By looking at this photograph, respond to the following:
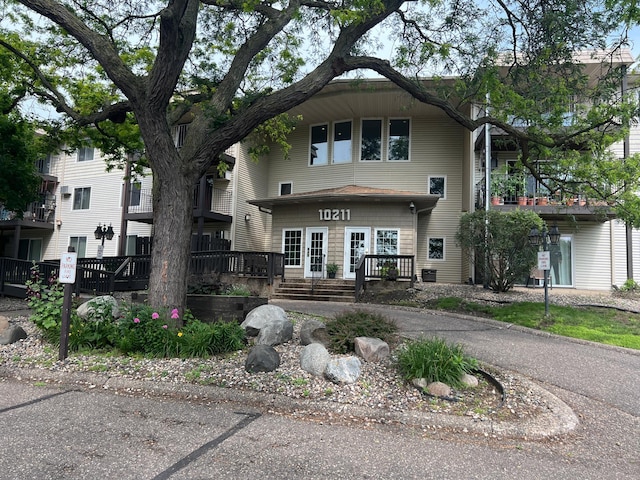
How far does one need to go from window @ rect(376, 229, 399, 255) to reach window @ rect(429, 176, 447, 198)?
3490 mm

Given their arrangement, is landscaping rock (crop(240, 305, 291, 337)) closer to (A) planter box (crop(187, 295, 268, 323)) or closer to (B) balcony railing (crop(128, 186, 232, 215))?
(A) planter box (crop(187, 295, 268, 323))

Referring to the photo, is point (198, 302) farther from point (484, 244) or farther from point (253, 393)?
point (484, 244)

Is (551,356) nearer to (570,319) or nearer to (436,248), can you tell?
(570,319)

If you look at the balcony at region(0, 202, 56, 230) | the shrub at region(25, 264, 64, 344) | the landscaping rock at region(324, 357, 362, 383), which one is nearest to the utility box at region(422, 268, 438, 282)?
the landscaping rock at region(324, 357, 362, 383)

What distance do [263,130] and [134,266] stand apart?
254 inches

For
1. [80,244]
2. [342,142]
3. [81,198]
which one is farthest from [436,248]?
[81,198]

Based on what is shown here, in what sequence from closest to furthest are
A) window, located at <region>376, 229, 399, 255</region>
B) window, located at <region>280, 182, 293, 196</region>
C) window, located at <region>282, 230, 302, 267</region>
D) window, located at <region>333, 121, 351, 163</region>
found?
window, located at <region>376, 229, 399, 255</region>, window, located at <region>282, 230, 302, 267</region>, window, located at <region>333, 121, 351, 163</region>, window, located at <region>280, 182, 293, 196</region>

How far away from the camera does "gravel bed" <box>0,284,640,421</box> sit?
4.20 meters

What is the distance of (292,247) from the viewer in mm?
17000

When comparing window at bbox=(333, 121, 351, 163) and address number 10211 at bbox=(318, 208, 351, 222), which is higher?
window at bbox=(333, 121, 351, 163)

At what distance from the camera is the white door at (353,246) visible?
52.6ft

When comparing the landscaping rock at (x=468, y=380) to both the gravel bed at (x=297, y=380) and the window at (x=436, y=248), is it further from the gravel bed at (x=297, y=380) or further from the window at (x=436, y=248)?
the window at (x=436, y=248)

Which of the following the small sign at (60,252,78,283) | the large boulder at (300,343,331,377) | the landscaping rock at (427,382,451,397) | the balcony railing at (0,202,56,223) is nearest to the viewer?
the landscaping rock at (427,382,451,397)

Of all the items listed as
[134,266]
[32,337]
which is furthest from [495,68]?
[134,266]
